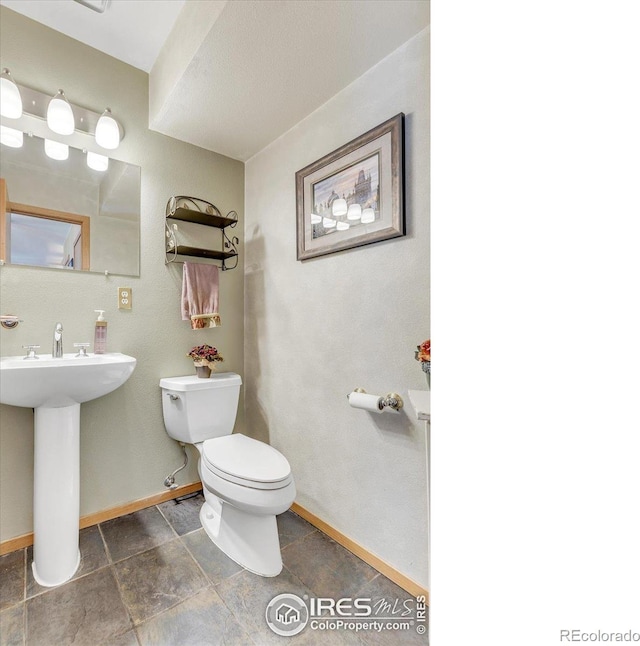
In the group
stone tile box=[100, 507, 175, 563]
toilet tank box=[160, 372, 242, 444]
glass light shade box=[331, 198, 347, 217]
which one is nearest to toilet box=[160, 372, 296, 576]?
toilet tank box=[160, 372, 242, 444]

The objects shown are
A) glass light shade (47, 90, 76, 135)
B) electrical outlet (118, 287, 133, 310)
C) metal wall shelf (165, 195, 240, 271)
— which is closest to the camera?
glass light shade (47, 90, 76, 135)

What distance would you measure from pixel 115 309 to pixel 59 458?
0.75 metres

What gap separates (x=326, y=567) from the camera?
1451mm

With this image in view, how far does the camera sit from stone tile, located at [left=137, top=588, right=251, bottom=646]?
3.62ft

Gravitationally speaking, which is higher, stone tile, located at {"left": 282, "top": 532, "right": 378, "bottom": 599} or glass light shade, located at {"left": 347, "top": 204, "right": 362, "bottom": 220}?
glass light shade, located at {"left": 347, "top": 204, "right": 362, "bottom": 220}

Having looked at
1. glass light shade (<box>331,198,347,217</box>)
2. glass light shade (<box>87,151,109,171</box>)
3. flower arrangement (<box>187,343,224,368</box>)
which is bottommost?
flower arrangement (<box>187,343,224,368</box>)

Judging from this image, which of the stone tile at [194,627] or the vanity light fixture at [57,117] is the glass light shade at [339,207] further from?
the stone tile at [194,627]

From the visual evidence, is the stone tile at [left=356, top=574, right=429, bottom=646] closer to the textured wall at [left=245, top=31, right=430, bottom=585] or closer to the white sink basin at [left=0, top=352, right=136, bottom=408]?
the textured wall at [left=245, top=31, right=430, bottom=585]

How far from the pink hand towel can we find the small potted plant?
0.14m

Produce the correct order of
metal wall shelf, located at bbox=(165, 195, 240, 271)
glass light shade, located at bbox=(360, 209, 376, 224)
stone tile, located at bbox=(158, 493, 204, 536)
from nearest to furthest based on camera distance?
glass light shade, located at bbox=(360, 209, 376, 224) → stone tile, located at bbox=(158, 493, 204, 536) → metal wall shelf, located at bbox=(165, 195, 240, 271)
